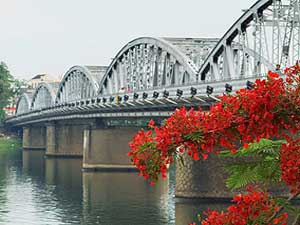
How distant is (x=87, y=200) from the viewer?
224ft

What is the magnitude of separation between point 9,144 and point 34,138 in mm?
19831

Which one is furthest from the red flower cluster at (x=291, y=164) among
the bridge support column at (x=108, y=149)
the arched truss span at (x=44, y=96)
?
A: the arched truss span at (x=44, y=96)

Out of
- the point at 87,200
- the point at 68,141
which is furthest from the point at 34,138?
the point at 87,200

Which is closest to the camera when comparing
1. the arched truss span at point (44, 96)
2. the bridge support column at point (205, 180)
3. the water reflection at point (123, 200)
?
the water reflection at point (123, 200)

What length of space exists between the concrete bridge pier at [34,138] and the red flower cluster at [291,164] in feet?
519

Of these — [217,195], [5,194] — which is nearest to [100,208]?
[217,195]

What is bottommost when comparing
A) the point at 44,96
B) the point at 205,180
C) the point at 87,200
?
the point at 87,200

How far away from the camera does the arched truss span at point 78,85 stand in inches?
5188

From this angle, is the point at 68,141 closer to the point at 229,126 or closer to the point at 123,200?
the point at 123,200

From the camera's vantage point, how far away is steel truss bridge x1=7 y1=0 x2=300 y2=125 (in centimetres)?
5934

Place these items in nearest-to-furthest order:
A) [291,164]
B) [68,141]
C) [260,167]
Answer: [291,164], [260,167], [68,141]

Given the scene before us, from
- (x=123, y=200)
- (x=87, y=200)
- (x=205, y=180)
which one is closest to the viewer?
(x=205, y=180)

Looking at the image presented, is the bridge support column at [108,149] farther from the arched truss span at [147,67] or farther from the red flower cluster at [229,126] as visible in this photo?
the red flower cluster at [229,126]

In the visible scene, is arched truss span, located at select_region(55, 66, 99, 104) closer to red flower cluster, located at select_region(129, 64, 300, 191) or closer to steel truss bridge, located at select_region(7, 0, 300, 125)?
steel truss bridge, located at select_region(7, 0, 300, 125)
